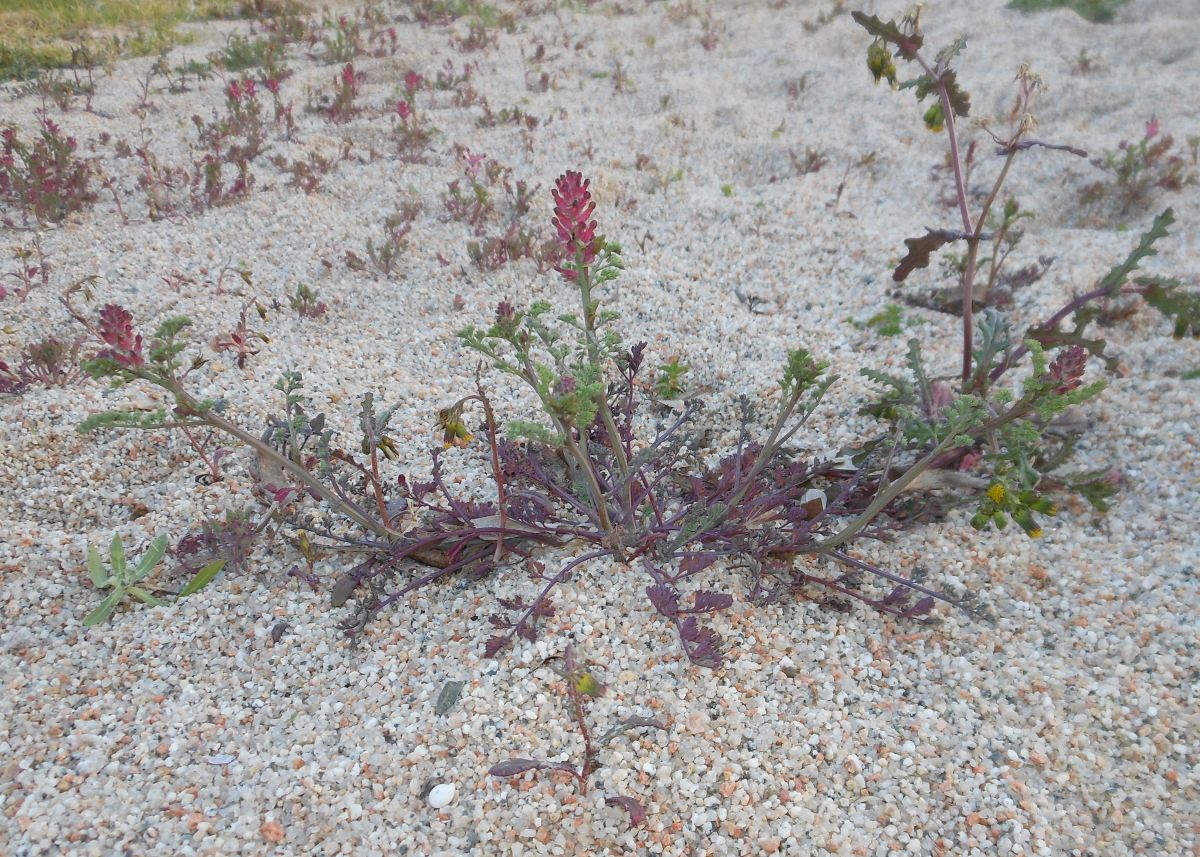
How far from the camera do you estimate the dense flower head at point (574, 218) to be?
2105 mm

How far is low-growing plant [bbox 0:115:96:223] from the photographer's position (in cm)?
507

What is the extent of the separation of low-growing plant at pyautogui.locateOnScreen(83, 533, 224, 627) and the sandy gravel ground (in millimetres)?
58

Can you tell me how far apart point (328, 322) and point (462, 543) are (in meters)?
2.25

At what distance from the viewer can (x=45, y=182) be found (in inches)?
204

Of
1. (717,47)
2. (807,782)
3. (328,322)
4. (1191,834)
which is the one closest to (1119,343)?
(1191,834)

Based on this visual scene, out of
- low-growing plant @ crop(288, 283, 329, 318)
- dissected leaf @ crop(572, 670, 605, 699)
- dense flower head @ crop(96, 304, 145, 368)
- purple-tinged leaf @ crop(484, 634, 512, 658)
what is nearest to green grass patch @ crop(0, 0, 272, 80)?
low-growing plant @ crop(288, 283, 329, 318)

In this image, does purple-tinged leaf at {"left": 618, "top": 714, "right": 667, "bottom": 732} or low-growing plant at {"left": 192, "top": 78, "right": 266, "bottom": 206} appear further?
low-growing plant at {"left": 192, "top": 78, "right": 266, "bottom": 206}

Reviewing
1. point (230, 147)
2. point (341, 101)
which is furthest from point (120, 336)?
point (341, 101)

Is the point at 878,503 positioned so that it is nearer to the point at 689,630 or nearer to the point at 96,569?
the point at 689,630

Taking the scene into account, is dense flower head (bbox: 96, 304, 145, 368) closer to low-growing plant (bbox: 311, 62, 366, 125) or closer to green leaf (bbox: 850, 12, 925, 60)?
green leaf (bbox: 850, 12, 925, 60)

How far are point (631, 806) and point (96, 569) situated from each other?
1.94 meters

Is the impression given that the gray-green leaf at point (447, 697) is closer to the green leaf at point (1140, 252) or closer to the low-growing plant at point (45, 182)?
the green leaf at point (1140, 252)

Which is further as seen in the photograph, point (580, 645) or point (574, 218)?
point (580, 645)

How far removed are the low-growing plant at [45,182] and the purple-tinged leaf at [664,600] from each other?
192 inches
